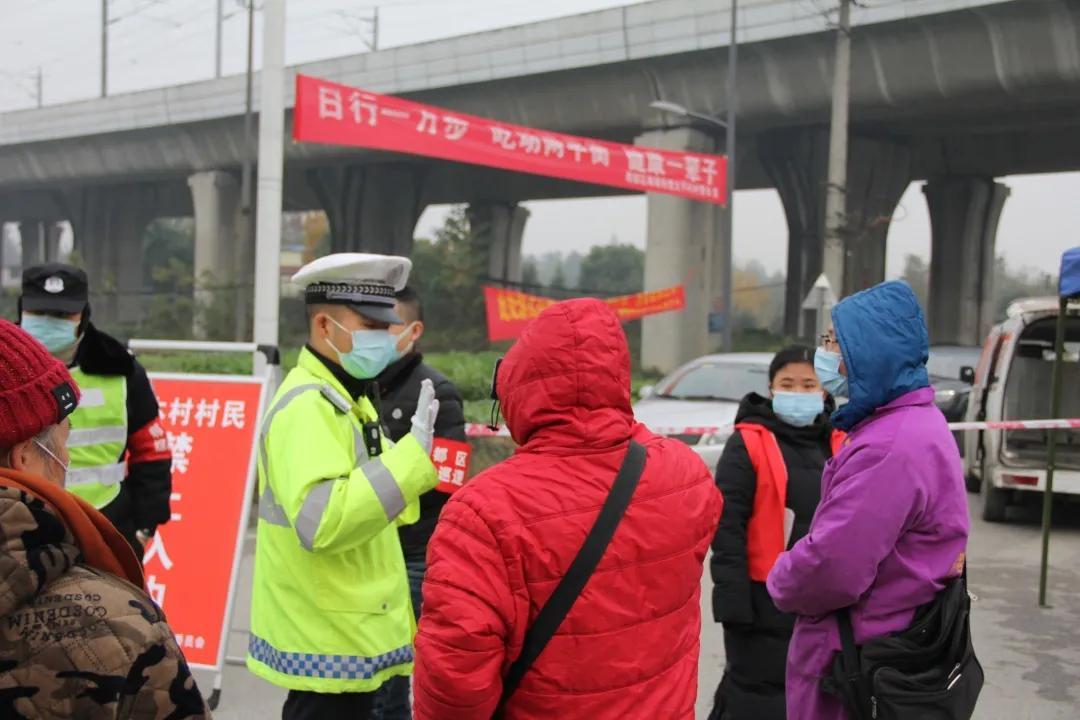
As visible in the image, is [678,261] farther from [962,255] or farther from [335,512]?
[335,512]

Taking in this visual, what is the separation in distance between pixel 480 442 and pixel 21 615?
10.5 meters

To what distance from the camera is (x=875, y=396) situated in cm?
282

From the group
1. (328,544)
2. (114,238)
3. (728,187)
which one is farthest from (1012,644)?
(114,238)

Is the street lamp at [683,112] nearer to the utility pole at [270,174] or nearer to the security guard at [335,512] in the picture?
the utility pole at [270,174]

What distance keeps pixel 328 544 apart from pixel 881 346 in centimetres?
145

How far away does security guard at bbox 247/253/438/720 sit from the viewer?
2.79 meters

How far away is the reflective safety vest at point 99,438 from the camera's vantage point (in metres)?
4.18

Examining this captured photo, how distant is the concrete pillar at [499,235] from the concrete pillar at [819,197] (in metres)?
11.4

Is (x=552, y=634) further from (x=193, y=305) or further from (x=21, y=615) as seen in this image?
(x=193, y=305)

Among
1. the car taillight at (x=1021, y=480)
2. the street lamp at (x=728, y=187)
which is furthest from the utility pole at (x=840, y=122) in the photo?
the car taillight at (x=1021, y=480)

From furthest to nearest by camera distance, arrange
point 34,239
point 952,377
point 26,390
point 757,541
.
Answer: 1. point 34,239
2. point 952,377
3. point 757,541
4. point 26,390

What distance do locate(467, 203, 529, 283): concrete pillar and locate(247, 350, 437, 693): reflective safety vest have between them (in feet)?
126

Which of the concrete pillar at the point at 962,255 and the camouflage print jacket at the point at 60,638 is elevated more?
the concrete pillar at the point at 962,255

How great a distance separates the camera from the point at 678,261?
26703 mm
